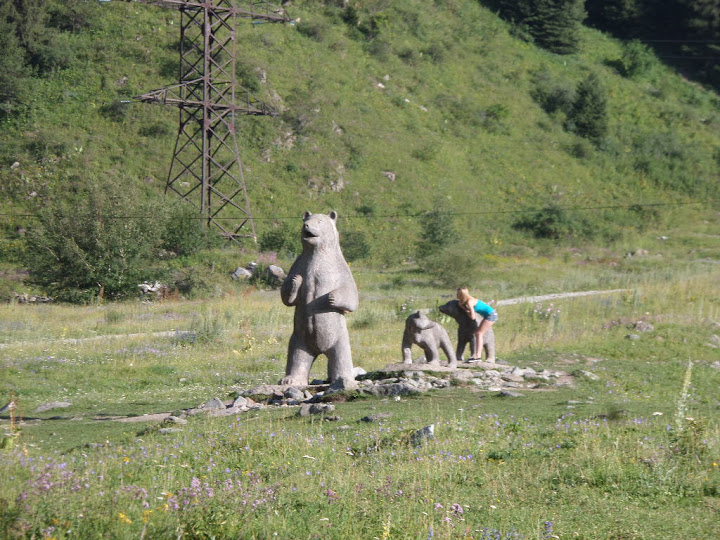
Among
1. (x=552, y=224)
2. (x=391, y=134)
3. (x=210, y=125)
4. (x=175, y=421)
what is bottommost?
(x=175, y=421)

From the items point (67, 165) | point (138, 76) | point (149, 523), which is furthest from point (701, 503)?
point (138, 76)

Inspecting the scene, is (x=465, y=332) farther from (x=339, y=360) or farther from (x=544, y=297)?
(x=544, y=297)

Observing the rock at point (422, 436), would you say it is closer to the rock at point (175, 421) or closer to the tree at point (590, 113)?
the rock at point (175, 421)

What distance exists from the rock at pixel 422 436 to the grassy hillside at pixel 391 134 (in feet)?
104

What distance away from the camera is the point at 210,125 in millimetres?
42344

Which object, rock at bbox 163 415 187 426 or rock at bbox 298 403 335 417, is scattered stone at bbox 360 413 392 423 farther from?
rock at bbox 163 415 187 426

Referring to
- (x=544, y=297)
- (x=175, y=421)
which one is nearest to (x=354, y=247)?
(x=544, y=297)

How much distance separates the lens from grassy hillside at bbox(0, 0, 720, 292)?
48062 mm

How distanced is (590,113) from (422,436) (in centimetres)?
5802

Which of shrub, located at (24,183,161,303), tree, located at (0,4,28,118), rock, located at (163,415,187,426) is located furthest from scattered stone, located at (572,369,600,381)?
tree, located at (0,4,28,118)

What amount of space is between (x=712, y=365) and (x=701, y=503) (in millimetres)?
A: 14686

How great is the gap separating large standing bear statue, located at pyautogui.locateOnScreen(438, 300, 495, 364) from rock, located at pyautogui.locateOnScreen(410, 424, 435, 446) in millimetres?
8892

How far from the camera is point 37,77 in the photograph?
51.9 metres

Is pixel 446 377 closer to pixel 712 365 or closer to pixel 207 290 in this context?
pixel 712 365
